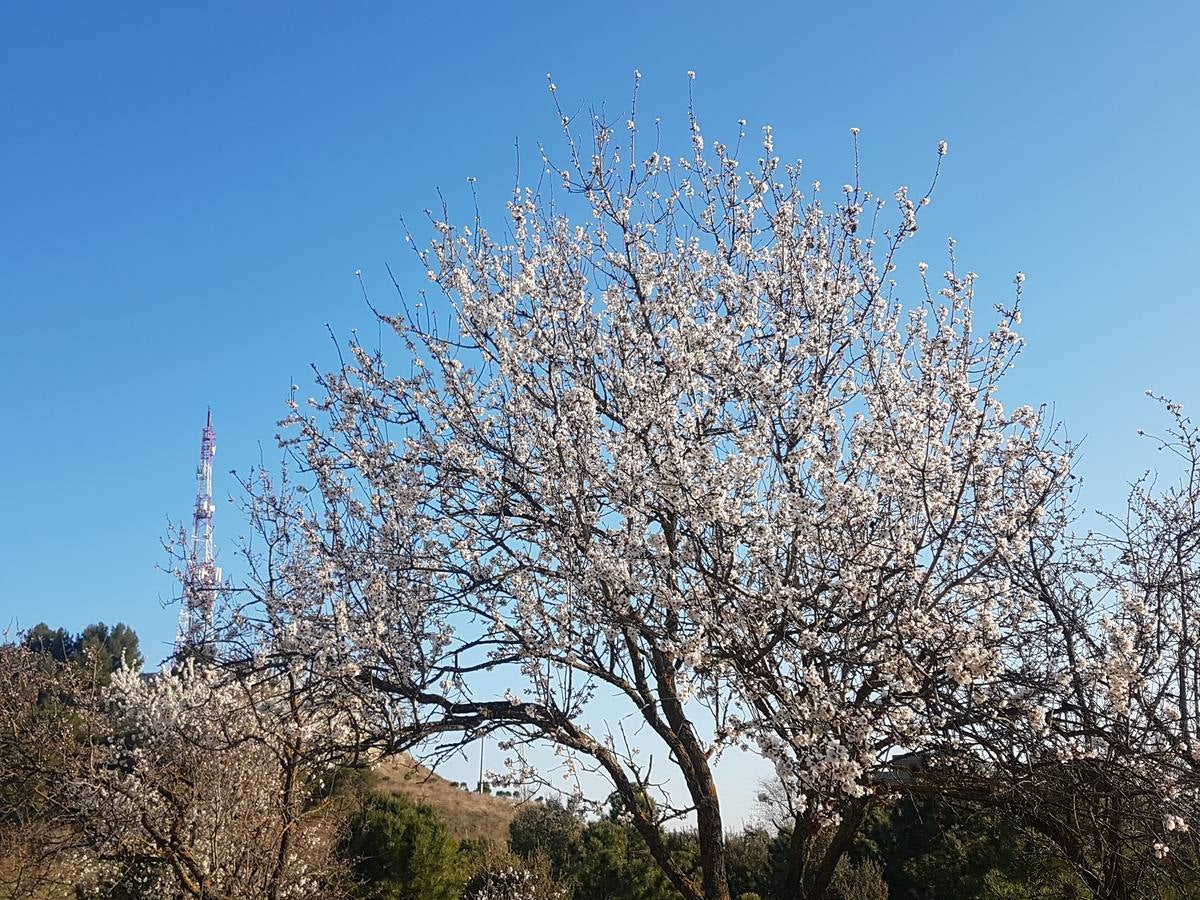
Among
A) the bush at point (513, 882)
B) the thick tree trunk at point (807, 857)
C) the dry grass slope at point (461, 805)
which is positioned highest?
the dry grass slope at point (461, 805)

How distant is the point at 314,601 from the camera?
6.82m

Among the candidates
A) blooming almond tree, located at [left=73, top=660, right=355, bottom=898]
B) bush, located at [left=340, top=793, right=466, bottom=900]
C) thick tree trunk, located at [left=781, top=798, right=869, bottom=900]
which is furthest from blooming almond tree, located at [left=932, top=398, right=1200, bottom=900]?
bush, located at [left=340, top=793, right=466, bottom=900]

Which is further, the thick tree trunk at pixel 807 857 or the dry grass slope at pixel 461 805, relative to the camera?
the dry grass slope at pixel 461 805

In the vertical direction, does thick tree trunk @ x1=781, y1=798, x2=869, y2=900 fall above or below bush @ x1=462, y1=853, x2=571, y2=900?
above

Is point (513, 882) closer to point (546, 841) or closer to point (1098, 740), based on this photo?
point (546, 841)

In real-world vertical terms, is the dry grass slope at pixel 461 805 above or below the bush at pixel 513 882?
above

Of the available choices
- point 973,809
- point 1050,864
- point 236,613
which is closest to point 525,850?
point 1050,864

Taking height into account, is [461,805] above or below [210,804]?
above

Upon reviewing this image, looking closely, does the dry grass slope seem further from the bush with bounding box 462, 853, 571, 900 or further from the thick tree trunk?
the thick tree trunk

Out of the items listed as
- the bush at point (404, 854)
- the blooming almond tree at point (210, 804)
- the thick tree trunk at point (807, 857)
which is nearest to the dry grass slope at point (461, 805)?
the bush at point (404, 854)

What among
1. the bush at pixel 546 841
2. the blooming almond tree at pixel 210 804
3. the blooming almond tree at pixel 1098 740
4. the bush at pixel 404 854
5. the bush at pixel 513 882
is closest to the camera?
the blooming almond tree at pixel 1098 740

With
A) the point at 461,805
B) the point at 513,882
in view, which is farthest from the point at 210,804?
the point at 461,805

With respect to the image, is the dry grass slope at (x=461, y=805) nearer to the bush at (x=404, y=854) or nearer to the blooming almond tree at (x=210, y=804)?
the bush at (x=404, y=854)

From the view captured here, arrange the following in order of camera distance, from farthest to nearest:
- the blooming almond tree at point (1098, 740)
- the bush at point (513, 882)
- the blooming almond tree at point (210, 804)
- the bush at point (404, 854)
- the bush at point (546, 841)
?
the bush at point (546, 841)
the bush at point (404, 854)
the bush at point (513, 882)
the blooming almond tree at point (210, 804)
the blooming almond tree at point (1098, 740)
